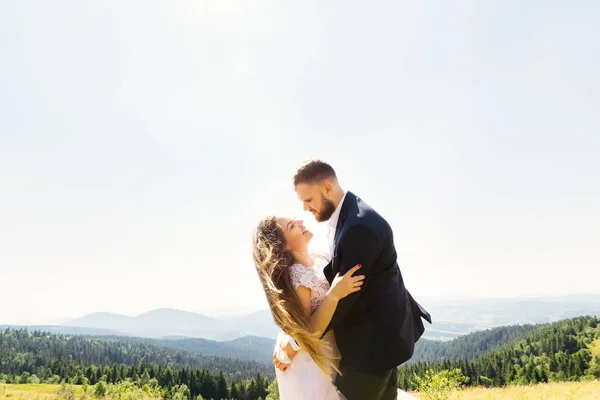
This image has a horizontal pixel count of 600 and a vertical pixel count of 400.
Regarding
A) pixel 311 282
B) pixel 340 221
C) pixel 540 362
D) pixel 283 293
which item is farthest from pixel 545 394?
pixel 540 362

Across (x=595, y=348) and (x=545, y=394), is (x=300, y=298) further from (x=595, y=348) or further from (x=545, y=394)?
(x=595, y=348)

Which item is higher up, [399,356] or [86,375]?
[399,356]

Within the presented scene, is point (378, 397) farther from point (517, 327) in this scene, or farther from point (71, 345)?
point (517, 327)

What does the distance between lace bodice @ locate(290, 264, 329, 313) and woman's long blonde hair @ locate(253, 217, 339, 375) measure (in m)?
0.06

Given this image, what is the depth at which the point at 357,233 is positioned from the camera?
299 cm

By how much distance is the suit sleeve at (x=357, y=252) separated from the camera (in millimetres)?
2988

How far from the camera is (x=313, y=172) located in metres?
3.35

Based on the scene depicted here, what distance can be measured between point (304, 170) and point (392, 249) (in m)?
0.97

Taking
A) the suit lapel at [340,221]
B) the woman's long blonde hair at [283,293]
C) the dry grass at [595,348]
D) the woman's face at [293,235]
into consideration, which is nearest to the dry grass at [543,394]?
the woman's long blonde hair at [283,293]

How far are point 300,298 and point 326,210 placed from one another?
77 centimetres

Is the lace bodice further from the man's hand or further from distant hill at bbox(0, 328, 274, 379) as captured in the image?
distant hill at bbox(0, 328, 274, 379)

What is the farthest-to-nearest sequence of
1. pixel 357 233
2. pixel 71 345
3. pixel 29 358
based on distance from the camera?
pixel 71 345 < pixel 29 358 < pixel 357 233

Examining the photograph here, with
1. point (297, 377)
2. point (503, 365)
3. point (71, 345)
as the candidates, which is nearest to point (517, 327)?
point (503, 365)

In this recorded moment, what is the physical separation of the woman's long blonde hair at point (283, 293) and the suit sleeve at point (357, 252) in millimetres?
407
